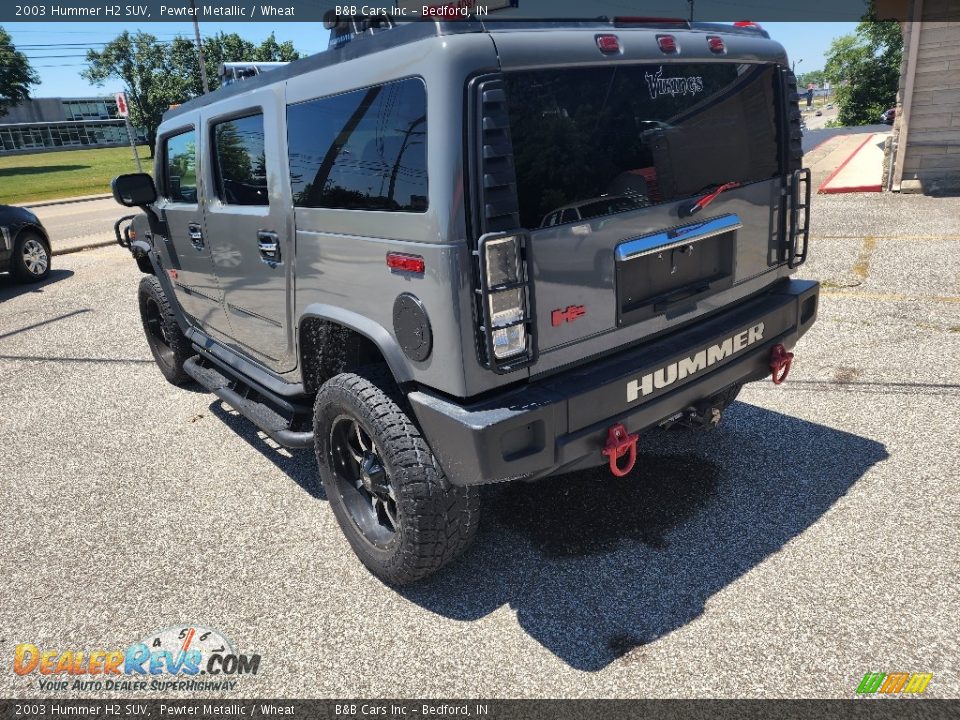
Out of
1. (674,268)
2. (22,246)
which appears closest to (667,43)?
(674,268)

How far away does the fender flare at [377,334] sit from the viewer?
2633 millimetres

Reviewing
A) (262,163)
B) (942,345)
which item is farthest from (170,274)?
(942,345)

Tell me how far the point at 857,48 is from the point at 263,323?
36.1m

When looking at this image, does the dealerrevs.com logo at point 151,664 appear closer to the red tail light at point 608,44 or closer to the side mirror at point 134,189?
the red tail light at point 608,44

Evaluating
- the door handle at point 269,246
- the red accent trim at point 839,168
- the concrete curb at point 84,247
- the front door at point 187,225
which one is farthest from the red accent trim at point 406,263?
the red accent trim at point 839,168

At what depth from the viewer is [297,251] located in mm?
3178

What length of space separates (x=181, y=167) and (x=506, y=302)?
312 centimetres

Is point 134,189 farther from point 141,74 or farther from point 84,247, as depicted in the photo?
point 141,74

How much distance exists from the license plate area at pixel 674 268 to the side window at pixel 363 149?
0.86 metres

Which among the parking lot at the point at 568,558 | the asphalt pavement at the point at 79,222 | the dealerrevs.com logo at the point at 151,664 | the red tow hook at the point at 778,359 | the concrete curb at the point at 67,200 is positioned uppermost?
the concrete curb at the point at 67,200

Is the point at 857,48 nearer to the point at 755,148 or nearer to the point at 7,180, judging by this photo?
the point at 755,148

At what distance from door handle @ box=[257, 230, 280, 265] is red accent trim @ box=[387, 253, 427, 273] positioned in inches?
39.0

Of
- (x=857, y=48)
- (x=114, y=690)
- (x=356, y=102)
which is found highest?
(x=857, y=48)

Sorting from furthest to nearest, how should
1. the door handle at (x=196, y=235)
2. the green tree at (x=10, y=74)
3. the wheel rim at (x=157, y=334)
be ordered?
the green tree at (x=10, y=74), the wheel rim at (x=157, y=334), the door handle at (x=196, y=235)
